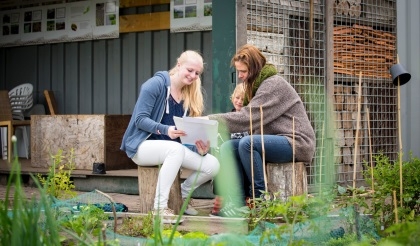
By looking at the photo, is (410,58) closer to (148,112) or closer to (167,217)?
(148,112)

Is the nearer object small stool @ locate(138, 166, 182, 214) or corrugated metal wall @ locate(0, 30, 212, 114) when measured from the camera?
small stool @ locate(138, 166, 182, 214)

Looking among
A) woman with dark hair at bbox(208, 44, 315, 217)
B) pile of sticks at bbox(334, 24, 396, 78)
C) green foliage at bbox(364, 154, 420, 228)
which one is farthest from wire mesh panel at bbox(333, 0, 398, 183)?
green foliage at bbox(364, 154, 420, 228)

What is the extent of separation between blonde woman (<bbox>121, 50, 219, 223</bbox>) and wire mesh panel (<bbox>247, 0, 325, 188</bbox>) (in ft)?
2.81

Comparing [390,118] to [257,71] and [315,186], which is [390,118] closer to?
[315,186]

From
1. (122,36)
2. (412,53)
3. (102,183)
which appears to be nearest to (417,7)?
(412,53)

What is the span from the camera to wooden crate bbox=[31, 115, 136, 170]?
27.8 ft

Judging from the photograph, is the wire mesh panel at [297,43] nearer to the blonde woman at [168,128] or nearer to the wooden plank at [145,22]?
the blonde woman at [168,128]

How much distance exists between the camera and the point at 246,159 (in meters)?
6.08

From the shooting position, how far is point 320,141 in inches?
299

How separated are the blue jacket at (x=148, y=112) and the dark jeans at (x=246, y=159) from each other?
522 mm

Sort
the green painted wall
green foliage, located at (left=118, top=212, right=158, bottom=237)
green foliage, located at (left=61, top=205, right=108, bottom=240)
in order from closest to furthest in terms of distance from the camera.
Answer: green foliage, located at (left=61, top=205, right=108, bottom=240), green foliage, located at (left=118, top=212, right=158, bottom=237), the green painted wall

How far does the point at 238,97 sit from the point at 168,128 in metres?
0.72

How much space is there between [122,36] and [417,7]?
15.8ft

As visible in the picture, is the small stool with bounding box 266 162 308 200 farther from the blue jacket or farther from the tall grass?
the tall grass
